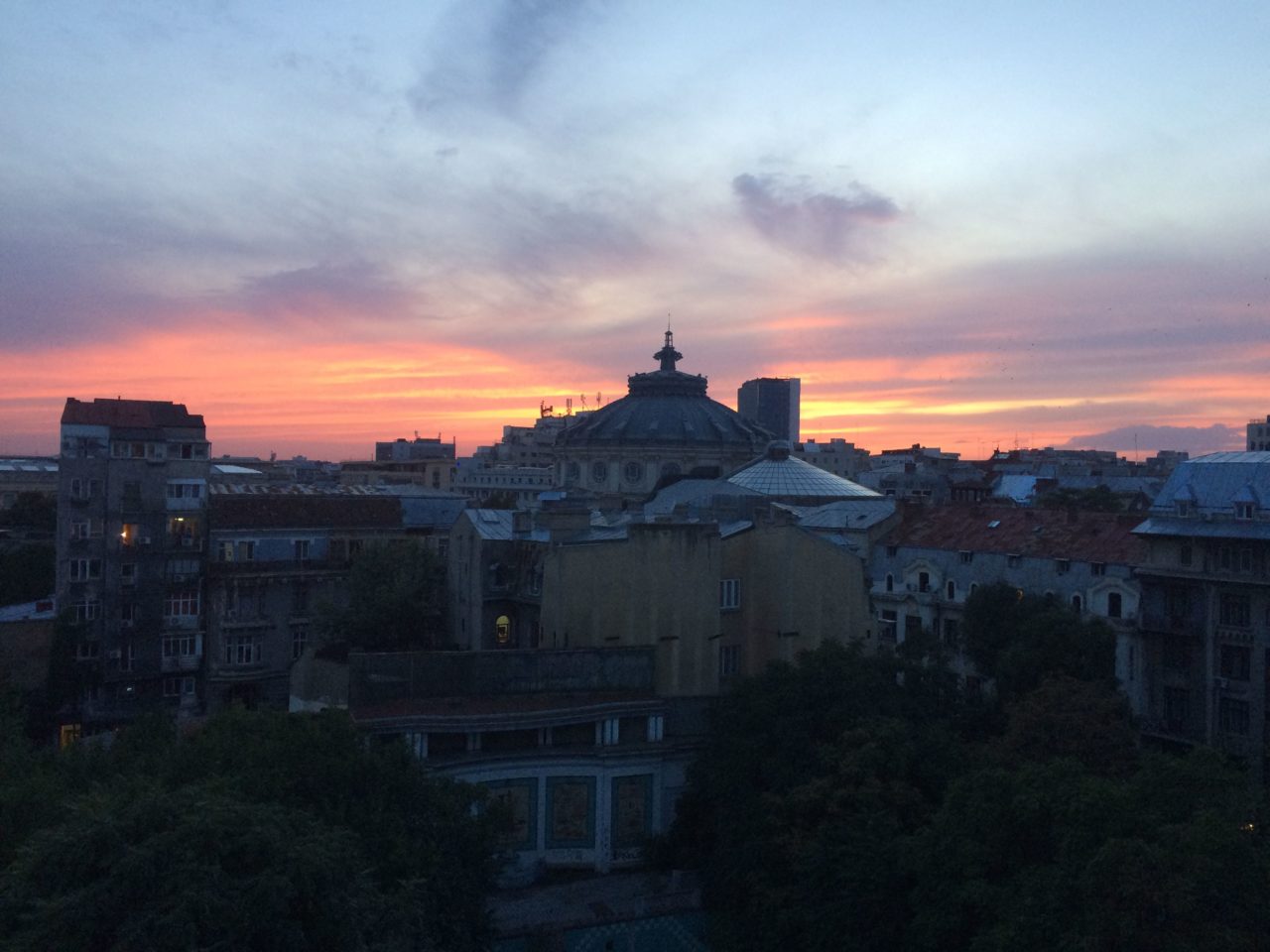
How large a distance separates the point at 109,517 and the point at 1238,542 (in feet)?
115

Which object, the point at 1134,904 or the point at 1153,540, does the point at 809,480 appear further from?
the point at 1134,904

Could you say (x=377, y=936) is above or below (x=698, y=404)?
below

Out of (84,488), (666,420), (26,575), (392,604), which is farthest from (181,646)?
(666,420)

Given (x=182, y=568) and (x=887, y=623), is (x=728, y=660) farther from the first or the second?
(x=182, y=568)

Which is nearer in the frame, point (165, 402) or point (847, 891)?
point (847, 891)

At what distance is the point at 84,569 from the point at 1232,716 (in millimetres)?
35424

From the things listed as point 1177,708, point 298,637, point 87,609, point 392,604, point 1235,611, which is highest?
point 1235,611

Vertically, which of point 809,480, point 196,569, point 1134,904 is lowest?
point 1134,904

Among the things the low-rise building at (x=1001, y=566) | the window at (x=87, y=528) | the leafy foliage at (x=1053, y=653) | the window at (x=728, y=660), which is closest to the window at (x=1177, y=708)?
the low-rise building at (x=1001, y=566)

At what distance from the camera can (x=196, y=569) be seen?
137 feet

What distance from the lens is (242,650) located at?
4234 centimetres

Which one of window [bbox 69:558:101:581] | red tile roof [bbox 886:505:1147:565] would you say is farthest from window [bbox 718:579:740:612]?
window [bbox 69:558:101:581]

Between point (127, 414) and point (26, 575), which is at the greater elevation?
point (127, 414)

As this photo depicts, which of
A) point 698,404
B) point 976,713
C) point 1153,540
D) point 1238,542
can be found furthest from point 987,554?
point 698,404
